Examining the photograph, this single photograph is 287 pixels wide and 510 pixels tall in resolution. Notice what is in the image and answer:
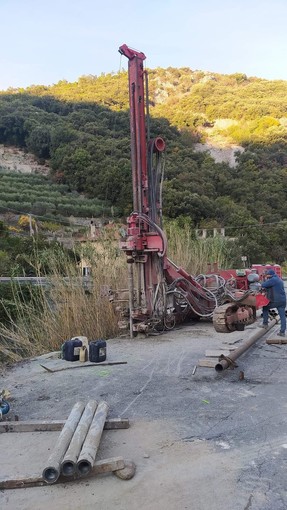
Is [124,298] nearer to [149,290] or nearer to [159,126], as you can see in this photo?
[149,290]

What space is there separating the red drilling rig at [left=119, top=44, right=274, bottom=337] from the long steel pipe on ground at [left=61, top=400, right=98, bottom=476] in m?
3.86

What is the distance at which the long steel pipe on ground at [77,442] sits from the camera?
10.2 feet

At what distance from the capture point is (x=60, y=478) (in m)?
3.12

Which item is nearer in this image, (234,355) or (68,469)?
(68,469)

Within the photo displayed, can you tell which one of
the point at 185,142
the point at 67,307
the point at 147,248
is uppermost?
the point at 185,142

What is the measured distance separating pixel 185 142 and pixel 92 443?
5906 centimetres

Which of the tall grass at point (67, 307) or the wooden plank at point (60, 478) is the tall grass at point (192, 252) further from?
the wooden plank at point (60, 478)

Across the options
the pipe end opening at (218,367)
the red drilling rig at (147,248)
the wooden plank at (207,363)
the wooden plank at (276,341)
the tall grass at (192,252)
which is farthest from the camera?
the tall grass at (192,252)

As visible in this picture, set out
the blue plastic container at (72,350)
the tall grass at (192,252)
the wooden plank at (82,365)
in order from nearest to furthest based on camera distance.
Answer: the wooden plank at (82,365), the blue plastic container at (72,350), the tall grass at (192,252)

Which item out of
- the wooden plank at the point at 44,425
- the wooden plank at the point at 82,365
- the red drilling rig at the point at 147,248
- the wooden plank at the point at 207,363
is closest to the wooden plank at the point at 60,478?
the wooden plank at the point at 44,425

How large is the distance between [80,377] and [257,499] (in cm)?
326

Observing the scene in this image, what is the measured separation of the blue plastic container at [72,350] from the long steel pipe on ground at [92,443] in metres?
2.41

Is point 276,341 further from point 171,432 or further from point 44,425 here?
point 44,425

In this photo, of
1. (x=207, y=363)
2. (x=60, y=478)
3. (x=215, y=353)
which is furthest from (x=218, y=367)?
(x=60, y=478)
